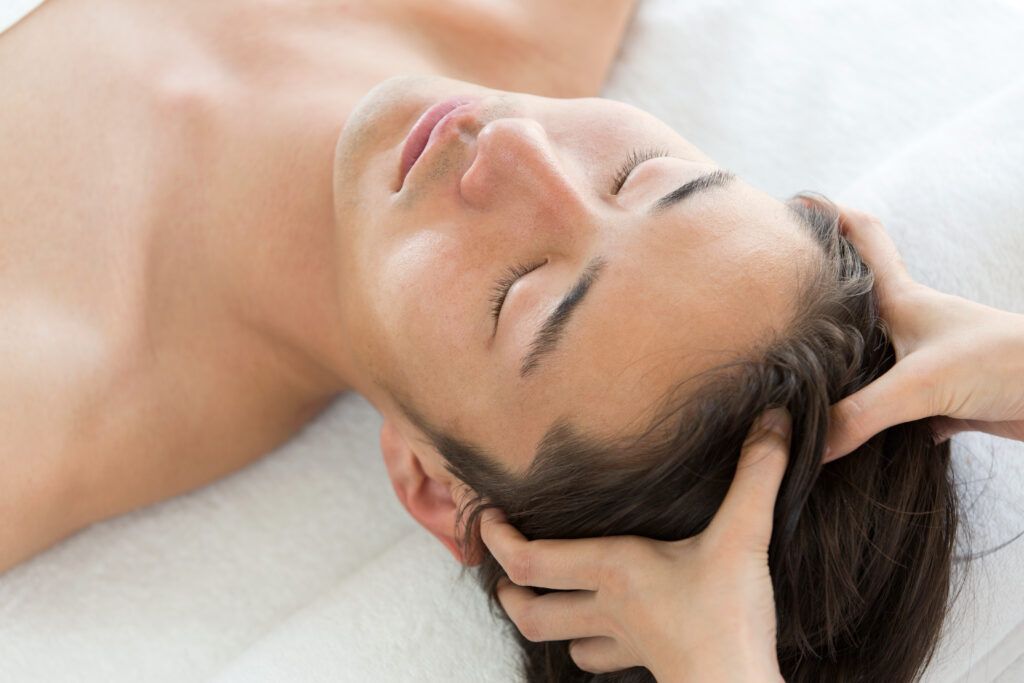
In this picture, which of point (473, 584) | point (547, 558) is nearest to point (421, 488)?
point (473, 584)

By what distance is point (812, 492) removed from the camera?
91 centimetres

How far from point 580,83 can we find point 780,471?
0.92 m

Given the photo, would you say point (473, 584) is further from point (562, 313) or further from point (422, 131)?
point (422, 131)

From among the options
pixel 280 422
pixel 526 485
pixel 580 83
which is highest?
pixel 580 83

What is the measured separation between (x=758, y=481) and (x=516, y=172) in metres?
0.41

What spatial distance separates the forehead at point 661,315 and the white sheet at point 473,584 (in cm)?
42

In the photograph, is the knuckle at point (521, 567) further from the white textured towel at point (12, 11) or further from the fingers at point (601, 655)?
the white textured towel at point (12, 11)

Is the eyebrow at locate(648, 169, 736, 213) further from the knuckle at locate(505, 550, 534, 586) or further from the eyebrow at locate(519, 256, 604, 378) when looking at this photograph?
Answer: the knuckle at locate(505, 550, 534, 586)

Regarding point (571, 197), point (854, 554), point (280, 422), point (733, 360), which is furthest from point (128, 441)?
point (854, 554)

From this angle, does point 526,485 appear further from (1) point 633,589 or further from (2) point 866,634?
(2) point 866,634

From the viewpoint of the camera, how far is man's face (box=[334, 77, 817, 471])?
2.85 feet

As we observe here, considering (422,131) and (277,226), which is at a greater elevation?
(422,131)

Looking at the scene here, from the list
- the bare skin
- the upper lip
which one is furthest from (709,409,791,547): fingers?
the bare skin

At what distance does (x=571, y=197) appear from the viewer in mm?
928
